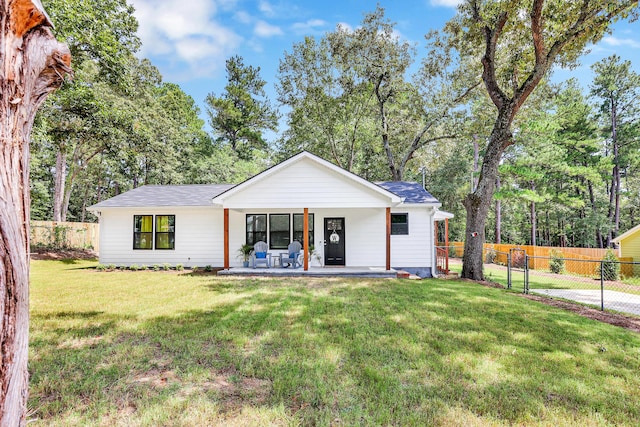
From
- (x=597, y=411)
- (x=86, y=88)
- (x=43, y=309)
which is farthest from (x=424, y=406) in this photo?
(x=86, y=88)

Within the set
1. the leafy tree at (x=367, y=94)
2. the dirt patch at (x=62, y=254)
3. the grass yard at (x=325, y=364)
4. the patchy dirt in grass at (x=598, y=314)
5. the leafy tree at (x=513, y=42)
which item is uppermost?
the leafy tree at (x=367, y=94)

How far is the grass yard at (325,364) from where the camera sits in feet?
9.32

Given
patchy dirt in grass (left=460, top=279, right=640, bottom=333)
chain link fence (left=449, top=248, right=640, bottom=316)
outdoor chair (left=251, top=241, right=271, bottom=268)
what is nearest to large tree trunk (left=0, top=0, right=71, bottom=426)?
chain link fence (left=449, top=248, right=640, bottom=316)

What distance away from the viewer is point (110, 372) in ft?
11.8

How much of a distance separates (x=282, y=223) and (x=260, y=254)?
5.43 ft

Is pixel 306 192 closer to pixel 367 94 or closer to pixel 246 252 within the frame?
pixel 246 252

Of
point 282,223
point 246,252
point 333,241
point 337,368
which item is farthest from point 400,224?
point 337,368

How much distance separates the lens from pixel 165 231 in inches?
538

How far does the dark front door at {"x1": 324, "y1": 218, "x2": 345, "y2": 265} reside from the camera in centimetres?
1305

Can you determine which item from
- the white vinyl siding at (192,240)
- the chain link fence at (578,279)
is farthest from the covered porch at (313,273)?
the chain link fence at (578,279)

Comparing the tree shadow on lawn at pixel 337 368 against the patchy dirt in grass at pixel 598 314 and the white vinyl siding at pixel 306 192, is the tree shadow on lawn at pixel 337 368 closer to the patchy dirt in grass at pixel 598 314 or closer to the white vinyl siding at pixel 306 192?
the patchy dirt in grass at pixel 598 314

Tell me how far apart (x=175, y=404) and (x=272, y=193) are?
9.03 meters

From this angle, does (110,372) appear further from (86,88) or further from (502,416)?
(86,88)

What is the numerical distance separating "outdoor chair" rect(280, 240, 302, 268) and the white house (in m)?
0.56
